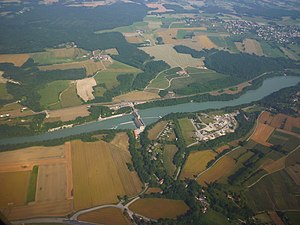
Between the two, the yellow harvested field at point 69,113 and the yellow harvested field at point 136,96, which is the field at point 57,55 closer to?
the yellow harvested field at point 136,96

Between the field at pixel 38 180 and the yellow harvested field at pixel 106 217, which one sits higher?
the yellow harvested field at pixel 106 217

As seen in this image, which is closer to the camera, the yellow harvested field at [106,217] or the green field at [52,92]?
the yellow harvested field at [106,217]

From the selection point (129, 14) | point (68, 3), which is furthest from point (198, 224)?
point (68, 3)

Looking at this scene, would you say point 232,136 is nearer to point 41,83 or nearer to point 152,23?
point 41,83

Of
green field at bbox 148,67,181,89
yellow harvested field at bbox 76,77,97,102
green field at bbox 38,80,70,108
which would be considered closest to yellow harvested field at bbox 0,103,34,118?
green field at bbox 38,80,70,108

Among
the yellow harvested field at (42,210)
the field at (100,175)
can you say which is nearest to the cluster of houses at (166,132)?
the field at (100,175)

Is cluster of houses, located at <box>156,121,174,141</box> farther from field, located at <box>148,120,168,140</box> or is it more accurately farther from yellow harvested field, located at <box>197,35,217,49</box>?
yellow harvested field, located at <box>197,35,217,49</box>
